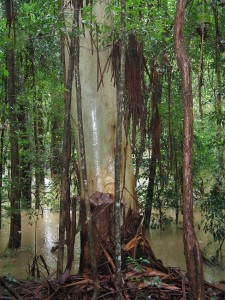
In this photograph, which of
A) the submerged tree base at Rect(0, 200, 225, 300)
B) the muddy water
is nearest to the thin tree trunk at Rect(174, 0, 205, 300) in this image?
the submerged tree base at Rect(0, 200, 225, 300)

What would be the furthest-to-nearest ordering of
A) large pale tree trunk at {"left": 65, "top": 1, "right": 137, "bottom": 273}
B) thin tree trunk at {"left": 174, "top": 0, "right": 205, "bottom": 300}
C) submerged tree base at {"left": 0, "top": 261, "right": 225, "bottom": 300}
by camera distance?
large pale tree trunk at {"left": 65, "top": 1, "right": 137, "bottom": 273}, submerged tree base at {"left": 0, "top": 261, "right": 225, "bottom": 300}, thin tree trunk at {"left": 174, "top": 0, "right": 205, "bottom": 300}

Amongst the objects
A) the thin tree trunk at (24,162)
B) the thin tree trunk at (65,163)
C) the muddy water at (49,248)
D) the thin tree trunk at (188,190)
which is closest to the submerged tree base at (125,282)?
the thin tree trunk at (65,163)

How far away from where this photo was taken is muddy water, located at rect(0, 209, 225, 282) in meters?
8.48

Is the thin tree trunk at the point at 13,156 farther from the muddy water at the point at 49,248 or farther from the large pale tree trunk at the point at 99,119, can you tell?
the large pale tree trunk at the point at 99,119

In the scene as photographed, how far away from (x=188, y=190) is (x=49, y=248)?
6.95 m

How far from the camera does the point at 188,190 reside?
4.21 m

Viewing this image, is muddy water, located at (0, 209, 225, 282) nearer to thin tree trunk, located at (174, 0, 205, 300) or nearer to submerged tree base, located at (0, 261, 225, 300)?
submerged tree base, located at (0, 261, 225, 300)

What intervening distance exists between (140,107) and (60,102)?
3553 mm

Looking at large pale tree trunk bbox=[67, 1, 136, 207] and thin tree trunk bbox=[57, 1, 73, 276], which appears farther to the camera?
large pale tree trunk bbox=[67, 1, 136, 207]

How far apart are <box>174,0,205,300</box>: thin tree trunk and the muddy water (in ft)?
12.8

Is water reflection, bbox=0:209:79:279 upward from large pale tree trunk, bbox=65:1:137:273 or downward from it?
downward

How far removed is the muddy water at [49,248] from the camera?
848cm

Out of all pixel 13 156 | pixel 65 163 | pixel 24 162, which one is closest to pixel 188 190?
pixel 65 163

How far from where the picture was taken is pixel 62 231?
588cm
